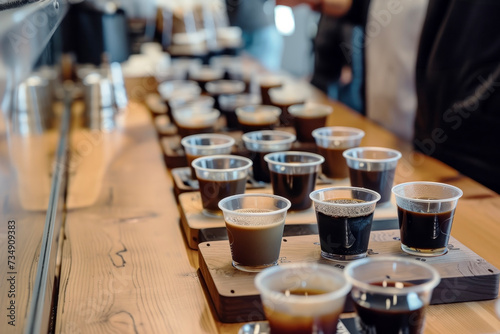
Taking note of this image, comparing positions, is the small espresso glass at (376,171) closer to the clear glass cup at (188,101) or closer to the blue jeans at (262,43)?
the clear glass cup at (188,101)

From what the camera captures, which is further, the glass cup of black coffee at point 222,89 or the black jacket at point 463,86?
the glass cup of black coffee at point 222,89

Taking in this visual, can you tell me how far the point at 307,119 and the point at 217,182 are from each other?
0.74 m

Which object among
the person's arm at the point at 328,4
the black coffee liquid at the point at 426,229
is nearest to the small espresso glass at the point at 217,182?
the black coffee liquid at the point at 426,229

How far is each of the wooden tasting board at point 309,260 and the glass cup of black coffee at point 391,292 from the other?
171mm

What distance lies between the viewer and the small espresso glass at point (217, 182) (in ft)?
5.07

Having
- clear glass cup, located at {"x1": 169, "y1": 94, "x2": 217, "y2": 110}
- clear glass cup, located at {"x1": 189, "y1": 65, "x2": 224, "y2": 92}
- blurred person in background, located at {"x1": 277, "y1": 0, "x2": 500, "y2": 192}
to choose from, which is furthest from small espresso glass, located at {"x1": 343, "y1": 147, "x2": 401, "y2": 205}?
clear glass cup, located at {"x1": 189, "y1": 65, "x2": 224, "y2": 92}

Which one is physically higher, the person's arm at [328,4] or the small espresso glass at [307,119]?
the person's arm at [328,4]

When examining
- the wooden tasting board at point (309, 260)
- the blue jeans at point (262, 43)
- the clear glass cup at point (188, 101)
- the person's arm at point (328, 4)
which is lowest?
the blue jeans at point (262, 43)

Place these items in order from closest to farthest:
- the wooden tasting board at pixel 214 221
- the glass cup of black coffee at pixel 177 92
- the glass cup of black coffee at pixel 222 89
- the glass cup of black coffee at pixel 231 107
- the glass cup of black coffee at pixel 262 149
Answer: the wooden tasting board at pixel 214 221 < the glass cup of black coffee at pixel 262 149 < the glass cup of black coffee at pixel 231 107 < the glass cup of black coffee at pixel 177 92 < the glass cup of black coffee at pixel 222 89

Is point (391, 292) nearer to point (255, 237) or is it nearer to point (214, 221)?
point (255, 237)

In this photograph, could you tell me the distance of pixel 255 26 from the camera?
→ 6.06 m

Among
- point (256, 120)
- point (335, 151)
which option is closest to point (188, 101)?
point (256, 120)

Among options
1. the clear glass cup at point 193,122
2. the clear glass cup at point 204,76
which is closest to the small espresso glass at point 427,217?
the clear glass cup at point 193,122

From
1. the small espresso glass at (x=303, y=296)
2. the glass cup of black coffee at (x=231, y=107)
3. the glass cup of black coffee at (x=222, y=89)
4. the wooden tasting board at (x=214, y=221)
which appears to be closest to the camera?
the small espresso glass at (x=303, y=296)
